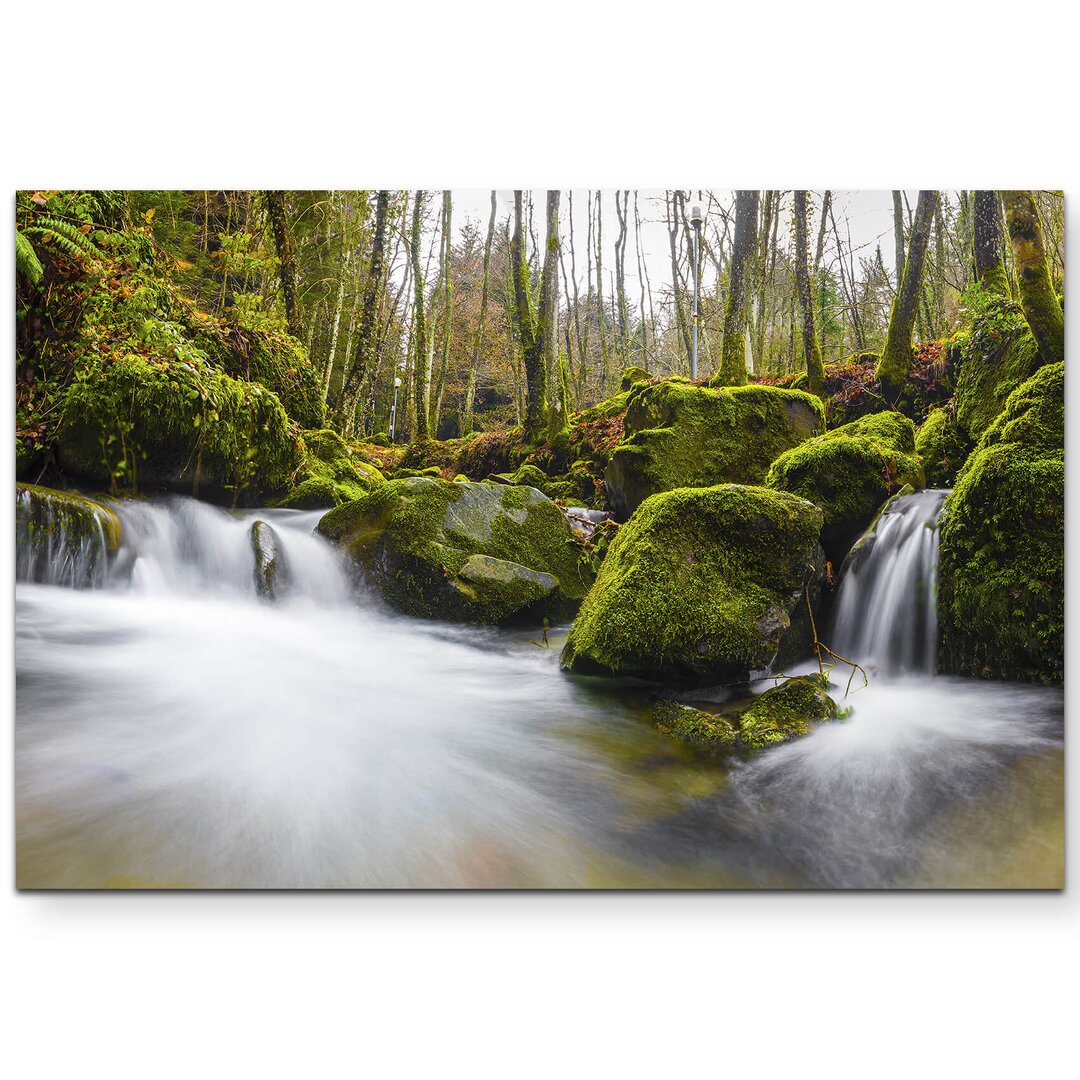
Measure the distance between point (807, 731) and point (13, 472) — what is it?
2.97 m

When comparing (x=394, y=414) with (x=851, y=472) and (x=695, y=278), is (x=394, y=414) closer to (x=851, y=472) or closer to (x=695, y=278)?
(x=695, y=278)

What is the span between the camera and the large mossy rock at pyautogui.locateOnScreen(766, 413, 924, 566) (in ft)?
8.53

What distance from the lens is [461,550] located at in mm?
2742

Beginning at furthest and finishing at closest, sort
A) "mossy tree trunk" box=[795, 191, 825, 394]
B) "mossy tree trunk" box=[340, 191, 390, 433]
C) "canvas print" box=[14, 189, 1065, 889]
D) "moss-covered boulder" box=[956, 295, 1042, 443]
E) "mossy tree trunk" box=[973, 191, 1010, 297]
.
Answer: "mossy tree trunk" box=[340, 191, 390, 433]
"mossy tree trunk" box=[795, 191, 825, 394]
"moss-covered boulder" box=[956, 295, 1042, 443]
"mossy tree trunk" box=[973, 191, 1010, 297]
"canvas print" box=[14, 189, 1065, 889]

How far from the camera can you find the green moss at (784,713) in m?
2.12

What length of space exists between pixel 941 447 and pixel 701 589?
1294 millimetres

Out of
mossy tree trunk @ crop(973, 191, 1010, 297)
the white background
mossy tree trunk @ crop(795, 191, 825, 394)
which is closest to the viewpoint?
the white background

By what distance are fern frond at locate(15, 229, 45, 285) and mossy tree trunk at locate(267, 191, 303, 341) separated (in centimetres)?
82

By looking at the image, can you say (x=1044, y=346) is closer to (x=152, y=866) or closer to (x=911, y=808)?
(x=911, y=808)

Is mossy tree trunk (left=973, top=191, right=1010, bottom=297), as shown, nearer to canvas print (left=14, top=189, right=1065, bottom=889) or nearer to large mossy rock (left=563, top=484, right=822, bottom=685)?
canvas print (left=14, top=189, right=1065, bottom=889)

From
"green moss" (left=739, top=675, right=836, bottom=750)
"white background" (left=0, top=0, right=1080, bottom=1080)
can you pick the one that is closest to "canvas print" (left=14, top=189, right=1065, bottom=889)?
"green moss" (left=739, top=675, right=836, bottom=750)

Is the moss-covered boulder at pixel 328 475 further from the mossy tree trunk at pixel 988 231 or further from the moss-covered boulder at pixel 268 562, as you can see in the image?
the mossy tree trunk at pixel 988 231

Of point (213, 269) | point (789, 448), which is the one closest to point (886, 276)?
point (789, 448)

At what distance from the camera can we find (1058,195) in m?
2.20
